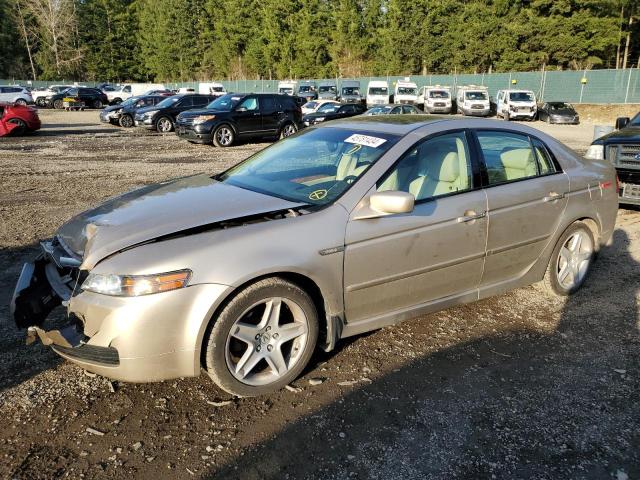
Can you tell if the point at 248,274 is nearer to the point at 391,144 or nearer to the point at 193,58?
the point at 391,144

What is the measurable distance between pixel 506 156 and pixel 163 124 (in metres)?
20.1

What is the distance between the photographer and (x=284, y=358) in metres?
3.24

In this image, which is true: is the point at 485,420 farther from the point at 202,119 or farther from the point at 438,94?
the point at 438,94

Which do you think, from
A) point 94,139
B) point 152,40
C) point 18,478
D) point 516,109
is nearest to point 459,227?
point 18,478

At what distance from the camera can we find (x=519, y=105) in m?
31.4

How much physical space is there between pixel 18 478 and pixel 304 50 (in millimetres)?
69096

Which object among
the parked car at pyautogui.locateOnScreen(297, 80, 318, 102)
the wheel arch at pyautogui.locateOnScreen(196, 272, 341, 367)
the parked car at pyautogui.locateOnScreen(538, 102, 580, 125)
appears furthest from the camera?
the parked car at pyautogui.locateOnScreen(297, 80, 318, 102)

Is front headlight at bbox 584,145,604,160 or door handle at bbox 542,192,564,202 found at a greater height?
door handle at bbox 542,192,564,202

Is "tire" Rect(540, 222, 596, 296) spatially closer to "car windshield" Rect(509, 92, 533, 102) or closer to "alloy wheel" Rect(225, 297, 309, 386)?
"alloy wheel" Rect(225, 297, 309, 386)

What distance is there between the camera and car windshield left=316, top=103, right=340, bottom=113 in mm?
23397

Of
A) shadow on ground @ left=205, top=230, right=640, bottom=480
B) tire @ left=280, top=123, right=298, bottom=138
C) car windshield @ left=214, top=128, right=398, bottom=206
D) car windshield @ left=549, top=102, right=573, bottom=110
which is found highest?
car windshield @ left=214, top=128, right=398, bottom=206

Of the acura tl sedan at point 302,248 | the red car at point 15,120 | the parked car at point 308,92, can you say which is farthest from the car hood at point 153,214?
the parked car at point 308,92

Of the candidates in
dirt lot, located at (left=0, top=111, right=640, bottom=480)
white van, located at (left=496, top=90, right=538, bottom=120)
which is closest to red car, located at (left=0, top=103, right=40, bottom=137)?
dirt lot, located at (left=0, top=111, right=640, bottom=480)

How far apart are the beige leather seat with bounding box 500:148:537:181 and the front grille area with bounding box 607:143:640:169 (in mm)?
3671
